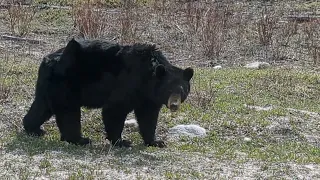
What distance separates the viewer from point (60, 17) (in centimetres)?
1831

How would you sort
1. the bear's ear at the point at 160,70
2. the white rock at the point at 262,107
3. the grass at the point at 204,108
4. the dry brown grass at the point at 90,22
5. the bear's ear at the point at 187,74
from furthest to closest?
1. the dry brown grass at the point at 90,22
2. the white rock at the point at 262,107
3. the bear's ear at the point at 187,74
4. the bear's ear at the point at 160,70
5. the grass at the point at 204,108

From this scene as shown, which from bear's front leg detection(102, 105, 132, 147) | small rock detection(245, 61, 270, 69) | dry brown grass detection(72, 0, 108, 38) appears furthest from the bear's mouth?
dry brown grass detection(72, 0, 108, 38)

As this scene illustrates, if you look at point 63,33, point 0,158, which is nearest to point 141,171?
point 0,158

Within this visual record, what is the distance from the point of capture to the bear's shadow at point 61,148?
7.47 metres

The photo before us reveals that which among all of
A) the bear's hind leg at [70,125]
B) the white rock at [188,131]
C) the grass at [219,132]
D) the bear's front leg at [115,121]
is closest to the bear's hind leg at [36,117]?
the grass at [219,132]

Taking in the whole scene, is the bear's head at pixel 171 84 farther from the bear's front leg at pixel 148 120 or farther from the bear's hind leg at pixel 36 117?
the bear's hind leg at pixel 36 117

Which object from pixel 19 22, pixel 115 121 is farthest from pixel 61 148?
pixel 19 22

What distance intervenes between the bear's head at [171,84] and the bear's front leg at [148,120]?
0.26 m

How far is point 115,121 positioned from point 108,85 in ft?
1.49

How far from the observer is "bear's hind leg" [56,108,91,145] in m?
8.00

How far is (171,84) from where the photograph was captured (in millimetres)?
7875

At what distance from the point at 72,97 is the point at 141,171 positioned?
1495mm

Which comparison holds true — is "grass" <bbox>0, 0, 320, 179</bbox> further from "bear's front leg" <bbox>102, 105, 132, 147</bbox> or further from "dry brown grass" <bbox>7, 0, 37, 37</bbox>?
"dry brown grass" <bbox>7, 0, 37, 37</bbox>

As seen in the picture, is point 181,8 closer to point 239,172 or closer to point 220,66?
point 220,66
